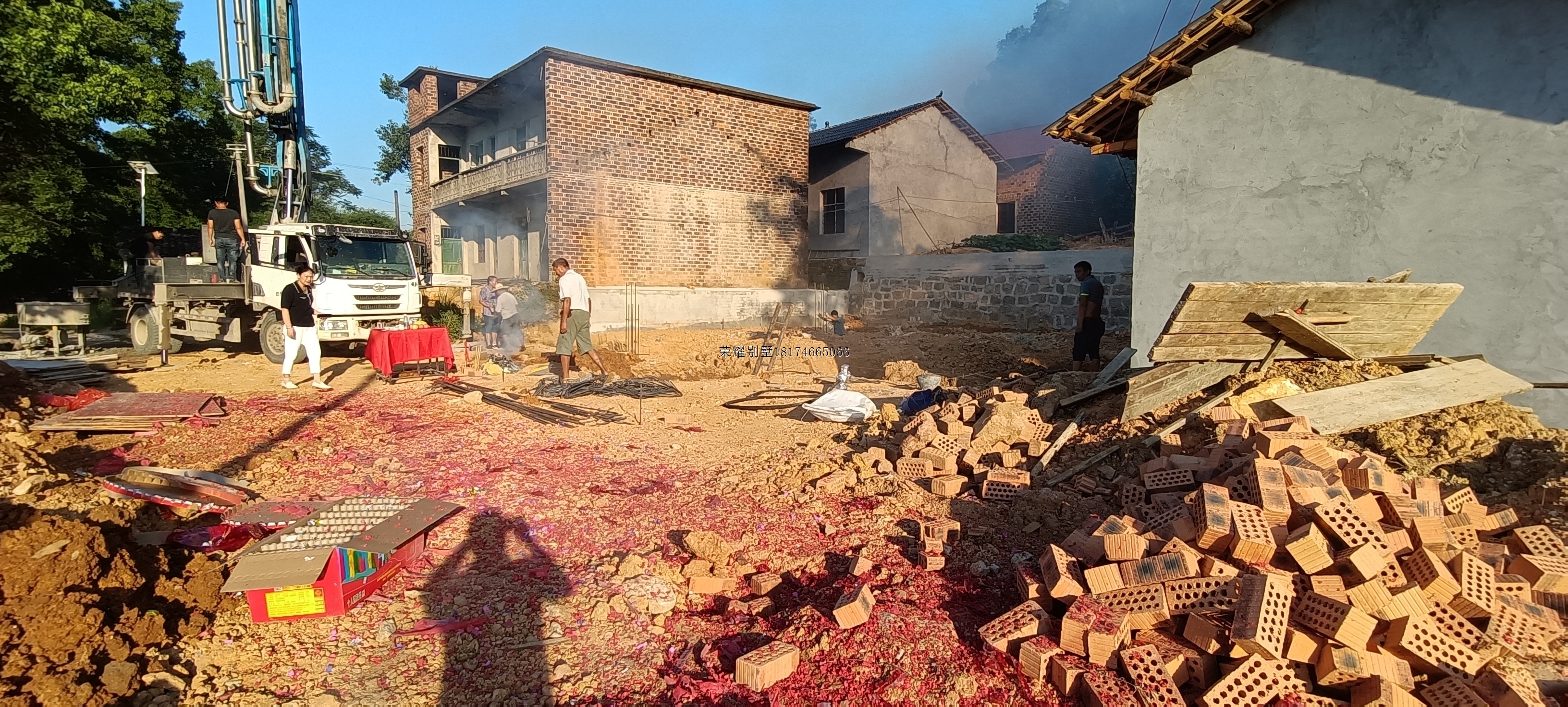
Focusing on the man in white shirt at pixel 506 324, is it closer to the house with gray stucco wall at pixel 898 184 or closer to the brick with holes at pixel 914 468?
the brick with holes at pixel 914 468

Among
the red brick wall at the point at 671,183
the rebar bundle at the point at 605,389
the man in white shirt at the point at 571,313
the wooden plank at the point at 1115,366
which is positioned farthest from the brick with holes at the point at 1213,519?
the red brick wall at the point at 671,183

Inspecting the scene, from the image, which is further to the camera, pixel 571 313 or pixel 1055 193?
pixel 1055 193

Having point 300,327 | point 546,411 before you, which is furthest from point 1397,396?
point 300,327

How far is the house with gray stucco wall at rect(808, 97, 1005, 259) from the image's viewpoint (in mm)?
20484

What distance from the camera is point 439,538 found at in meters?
4.24

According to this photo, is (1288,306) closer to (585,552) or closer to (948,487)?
(948,487)

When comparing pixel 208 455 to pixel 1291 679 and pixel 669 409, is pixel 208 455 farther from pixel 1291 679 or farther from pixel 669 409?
pixel 1291 679

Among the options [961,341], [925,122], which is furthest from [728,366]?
[925,122]

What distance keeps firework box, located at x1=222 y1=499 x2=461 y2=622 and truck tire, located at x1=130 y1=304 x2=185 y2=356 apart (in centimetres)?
→ 1111

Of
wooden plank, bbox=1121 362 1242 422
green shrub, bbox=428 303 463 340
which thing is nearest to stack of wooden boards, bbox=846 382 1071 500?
wooden plank, bbox=1121 362 1242 422

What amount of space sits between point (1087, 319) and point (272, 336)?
12554 millimetres

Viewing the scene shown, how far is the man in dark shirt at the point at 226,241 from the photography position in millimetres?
11953

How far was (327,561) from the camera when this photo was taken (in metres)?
3.26

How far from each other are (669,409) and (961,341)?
23.8 ft
